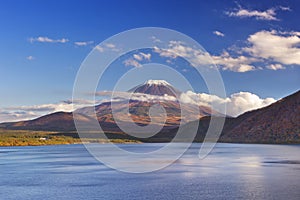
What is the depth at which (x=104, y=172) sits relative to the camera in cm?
6381

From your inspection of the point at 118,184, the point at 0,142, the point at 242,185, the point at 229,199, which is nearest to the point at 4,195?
the point at 118,184

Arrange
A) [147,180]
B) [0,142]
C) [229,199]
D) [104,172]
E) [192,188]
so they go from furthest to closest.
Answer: [0,142]
[104,172]
[147,180]
[192,188]
[229,199]

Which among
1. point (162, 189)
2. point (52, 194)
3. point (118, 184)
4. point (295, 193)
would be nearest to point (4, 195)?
point (52, 194)

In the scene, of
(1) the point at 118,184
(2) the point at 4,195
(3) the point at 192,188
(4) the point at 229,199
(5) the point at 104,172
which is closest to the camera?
(4) the point at 229,199

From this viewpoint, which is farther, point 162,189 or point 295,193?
point 162,189

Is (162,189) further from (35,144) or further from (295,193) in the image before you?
(35,144)

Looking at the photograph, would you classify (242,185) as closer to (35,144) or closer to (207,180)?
(207,180)

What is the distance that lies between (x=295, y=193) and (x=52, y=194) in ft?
78.9

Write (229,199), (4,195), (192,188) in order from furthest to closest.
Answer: (192,188), (4,195), (229,199)

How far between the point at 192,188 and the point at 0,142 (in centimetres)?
15932

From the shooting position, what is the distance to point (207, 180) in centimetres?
5206

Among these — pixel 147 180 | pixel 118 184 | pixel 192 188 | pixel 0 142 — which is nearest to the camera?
pixel 192 188

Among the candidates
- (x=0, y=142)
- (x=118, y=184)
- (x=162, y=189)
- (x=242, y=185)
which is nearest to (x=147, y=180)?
(x=118, y=184)

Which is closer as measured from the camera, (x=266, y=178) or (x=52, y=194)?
(x=52, y=194)
